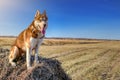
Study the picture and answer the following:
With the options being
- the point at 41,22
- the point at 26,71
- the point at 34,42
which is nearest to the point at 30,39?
the point at 34,42

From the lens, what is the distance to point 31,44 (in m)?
7.17

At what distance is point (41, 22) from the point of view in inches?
264

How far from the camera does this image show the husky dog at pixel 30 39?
6762 mm

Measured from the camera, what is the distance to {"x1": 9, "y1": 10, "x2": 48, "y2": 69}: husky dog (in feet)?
22.2

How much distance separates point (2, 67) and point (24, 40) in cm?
86

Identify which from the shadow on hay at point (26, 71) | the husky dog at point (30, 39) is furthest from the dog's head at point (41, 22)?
the shadow on hay at point (26, 71)

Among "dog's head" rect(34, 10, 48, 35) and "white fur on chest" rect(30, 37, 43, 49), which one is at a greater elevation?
"dog's head" rect(34, 10, 48, 35)

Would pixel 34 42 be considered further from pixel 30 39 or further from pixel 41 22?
pixel 41 22

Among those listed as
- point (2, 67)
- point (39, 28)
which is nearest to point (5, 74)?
point (2, 67)

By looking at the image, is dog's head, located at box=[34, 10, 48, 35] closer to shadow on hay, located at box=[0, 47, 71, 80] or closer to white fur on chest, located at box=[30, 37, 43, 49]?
white fur on chest, located at box=[30, 37, 43, 49]

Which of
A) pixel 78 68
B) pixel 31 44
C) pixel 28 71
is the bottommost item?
pixel 78 68

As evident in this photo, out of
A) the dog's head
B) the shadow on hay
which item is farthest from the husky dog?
the shadow on hay

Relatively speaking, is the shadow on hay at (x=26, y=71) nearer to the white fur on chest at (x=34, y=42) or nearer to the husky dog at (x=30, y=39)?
the husky dog at (x=30, y=39)

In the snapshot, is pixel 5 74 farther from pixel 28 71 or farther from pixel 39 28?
pixel 39 28
